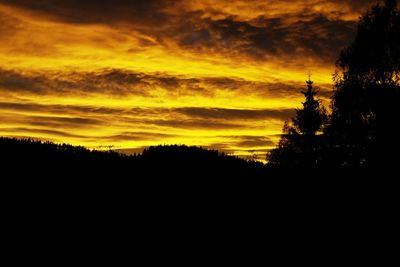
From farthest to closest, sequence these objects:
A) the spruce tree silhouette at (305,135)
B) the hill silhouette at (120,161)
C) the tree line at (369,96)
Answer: the spruce tree silhouette at (305,135) → the tree line at (369,96) → the hill silhouette at (120,161)

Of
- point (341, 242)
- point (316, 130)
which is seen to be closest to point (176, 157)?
point (341, 242)

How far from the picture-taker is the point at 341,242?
14508mm

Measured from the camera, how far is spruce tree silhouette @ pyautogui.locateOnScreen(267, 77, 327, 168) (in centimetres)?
4284

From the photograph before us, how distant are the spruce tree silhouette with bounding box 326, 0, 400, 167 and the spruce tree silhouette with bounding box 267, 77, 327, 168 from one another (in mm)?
10129

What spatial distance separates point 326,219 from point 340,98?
17848mm

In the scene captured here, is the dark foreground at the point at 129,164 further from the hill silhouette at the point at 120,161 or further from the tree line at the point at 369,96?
the tree line at the point at 369,96

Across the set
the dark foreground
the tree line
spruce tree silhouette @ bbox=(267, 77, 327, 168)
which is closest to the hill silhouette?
the dark foreground

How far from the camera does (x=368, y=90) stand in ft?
102

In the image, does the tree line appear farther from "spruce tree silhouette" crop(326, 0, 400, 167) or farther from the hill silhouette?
the hill silhouette

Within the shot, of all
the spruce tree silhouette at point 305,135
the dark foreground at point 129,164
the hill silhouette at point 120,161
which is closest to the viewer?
the dark foreground at point 129,164

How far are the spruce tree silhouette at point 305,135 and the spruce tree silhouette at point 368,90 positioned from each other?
10.1 meters

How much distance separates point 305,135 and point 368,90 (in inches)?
499

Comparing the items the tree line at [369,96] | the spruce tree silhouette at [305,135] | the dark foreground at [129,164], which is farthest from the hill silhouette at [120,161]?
the spruce tree silhouette at [305,135]

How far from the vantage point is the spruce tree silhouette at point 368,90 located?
98.4 feet
